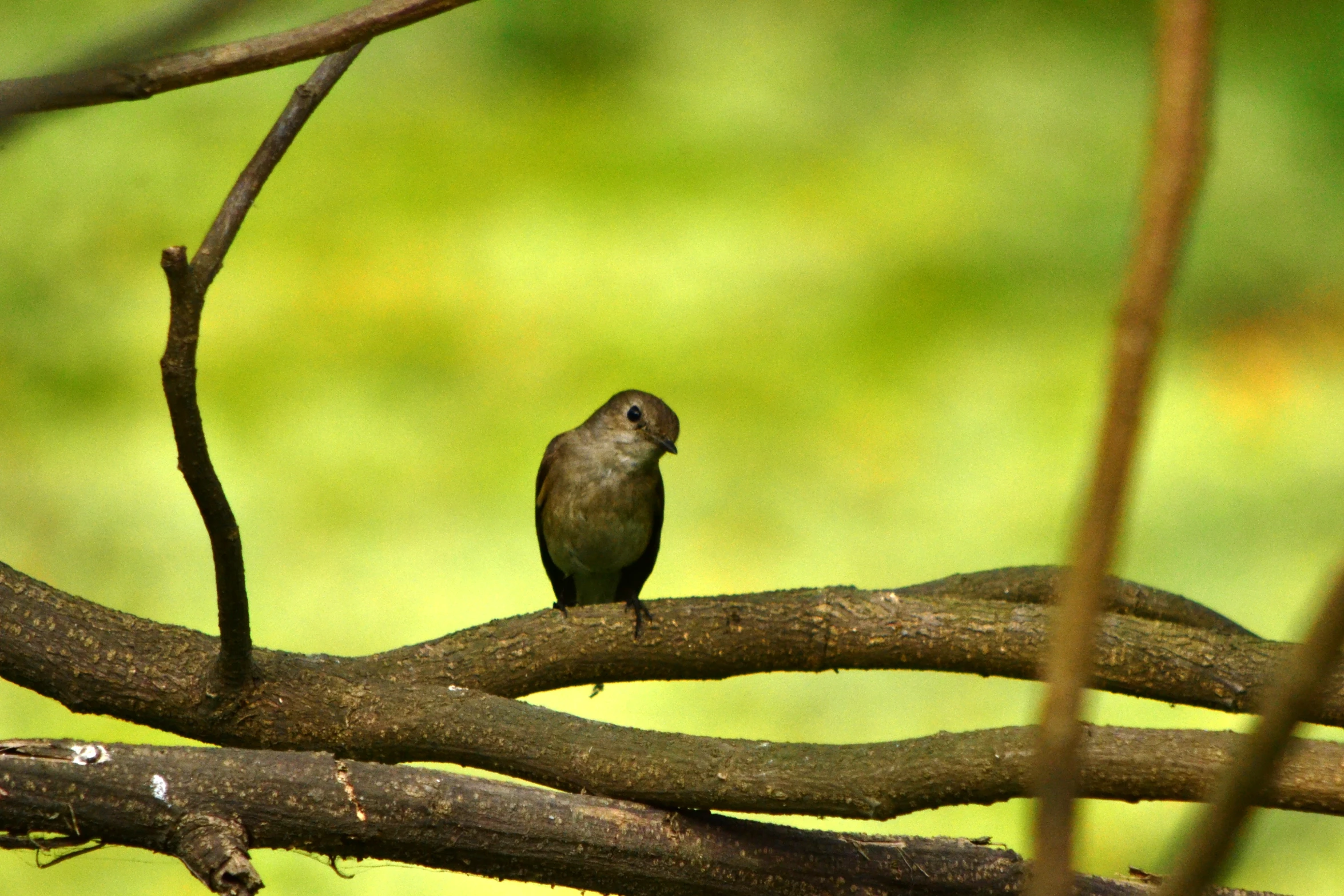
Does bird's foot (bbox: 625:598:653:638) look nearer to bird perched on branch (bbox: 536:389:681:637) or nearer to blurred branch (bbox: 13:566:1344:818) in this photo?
blurred branch (bbox: 13:566:1344:818)

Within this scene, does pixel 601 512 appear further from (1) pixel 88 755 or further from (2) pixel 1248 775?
(2) pixel 1248 775

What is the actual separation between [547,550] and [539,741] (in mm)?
2519

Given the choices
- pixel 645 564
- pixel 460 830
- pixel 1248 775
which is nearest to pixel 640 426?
pixel 645 564

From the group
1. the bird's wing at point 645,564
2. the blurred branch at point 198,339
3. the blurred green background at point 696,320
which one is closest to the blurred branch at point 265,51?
the blurred branch at point 198,339

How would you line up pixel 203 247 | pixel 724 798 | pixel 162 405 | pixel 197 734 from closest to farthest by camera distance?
pixel 203 247 < pixel 724 798 < pixel 197 734 < pixel 162 405

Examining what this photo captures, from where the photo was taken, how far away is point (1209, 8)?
52 cm

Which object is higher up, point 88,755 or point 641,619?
point 641,619

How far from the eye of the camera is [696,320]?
25.3 feet

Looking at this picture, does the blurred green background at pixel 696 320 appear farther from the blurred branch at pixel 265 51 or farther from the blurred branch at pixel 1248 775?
the blurred branch at pixel 1248 775

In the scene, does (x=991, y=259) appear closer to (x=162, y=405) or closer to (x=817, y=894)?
(x=162, y=405)

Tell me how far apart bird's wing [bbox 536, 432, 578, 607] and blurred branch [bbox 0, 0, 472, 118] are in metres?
3.43

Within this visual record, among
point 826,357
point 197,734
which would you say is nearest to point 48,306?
point 826,357

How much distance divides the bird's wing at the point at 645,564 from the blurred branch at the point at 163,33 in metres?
4.19

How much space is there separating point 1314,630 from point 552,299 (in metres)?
7.15
